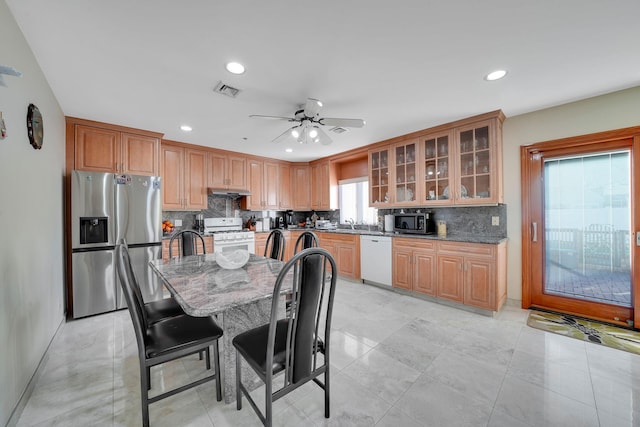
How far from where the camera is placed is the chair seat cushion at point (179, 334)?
141cm

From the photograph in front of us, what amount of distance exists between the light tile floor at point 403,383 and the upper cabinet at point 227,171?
102 inches

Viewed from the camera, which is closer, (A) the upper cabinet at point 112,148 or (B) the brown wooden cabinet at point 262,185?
(A) the upper cabinet at point 112,148

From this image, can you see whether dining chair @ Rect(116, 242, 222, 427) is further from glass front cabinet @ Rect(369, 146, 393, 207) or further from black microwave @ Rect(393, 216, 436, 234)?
glass front cabinet @ Rect(369, 146, 393, 207)

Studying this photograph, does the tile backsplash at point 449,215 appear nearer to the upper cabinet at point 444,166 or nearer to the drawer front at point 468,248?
the upper cabinet at point 444,166

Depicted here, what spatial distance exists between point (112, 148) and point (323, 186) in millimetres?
3436

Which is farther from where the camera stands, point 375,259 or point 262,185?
point 262,185

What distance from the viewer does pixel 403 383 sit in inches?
72.1

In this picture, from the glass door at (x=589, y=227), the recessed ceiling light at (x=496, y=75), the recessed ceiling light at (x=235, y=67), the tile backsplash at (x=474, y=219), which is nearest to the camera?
the recessed ceiling light at (x=235, y=67)

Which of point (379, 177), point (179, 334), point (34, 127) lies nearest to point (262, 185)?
point (379, 177)

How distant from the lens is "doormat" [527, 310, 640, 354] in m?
2.32

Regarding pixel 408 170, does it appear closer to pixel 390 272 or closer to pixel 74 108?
pixel 390 272

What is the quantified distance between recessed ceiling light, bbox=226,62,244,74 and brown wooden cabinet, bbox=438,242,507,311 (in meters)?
2.99

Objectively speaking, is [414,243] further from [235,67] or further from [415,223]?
[235,67]

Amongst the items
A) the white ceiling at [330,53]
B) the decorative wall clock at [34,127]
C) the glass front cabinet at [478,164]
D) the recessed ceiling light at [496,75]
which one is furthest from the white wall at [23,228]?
the glass front cabinet at [478,164]
